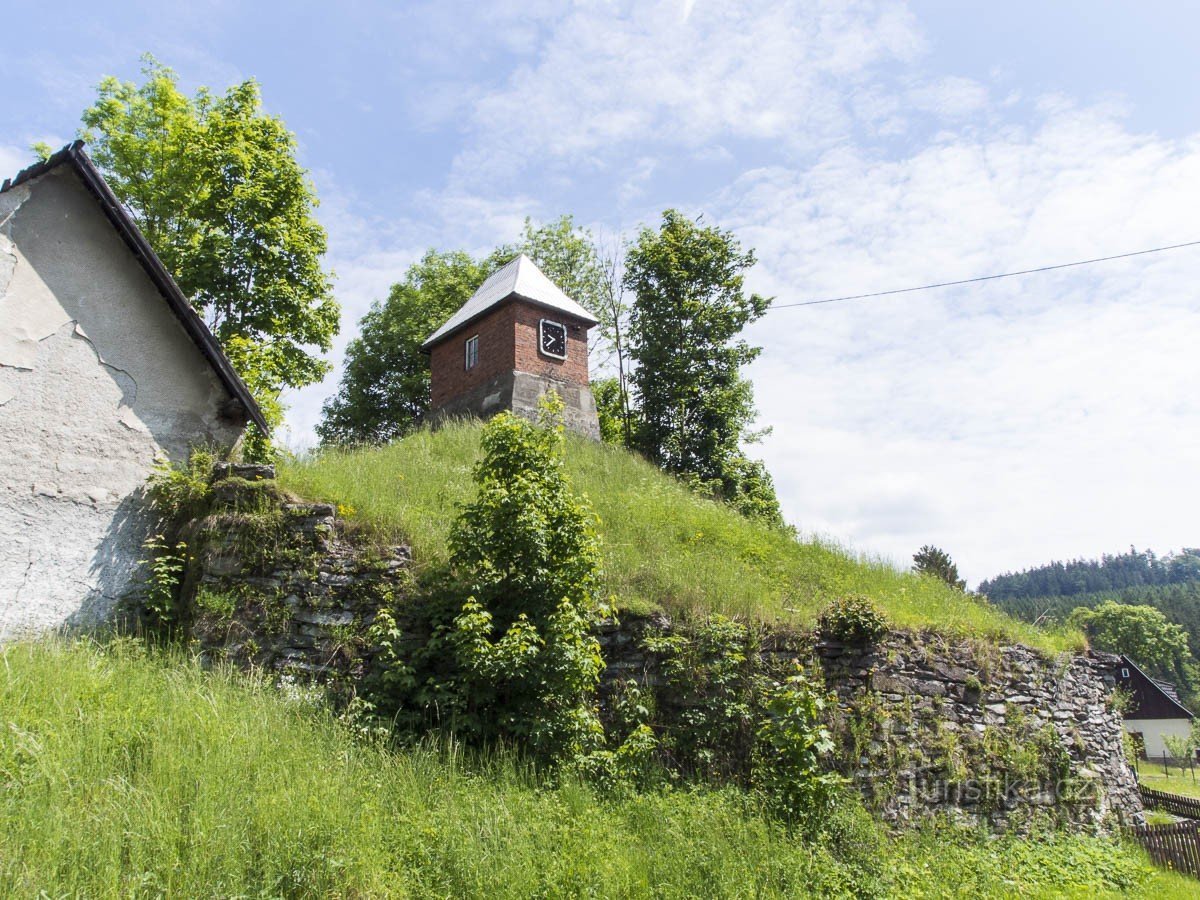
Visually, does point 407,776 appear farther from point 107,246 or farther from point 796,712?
point 107,246

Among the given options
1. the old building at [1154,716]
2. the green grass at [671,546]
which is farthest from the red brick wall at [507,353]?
the old building at [1154,716]

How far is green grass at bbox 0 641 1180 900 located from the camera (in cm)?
486

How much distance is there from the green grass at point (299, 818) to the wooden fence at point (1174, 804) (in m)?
13.0

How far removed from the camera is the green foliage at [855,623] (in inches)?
389

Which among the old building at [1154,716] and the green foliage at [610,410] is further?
the old building at [1154,716]

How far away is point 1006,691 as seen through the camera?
1138 cm

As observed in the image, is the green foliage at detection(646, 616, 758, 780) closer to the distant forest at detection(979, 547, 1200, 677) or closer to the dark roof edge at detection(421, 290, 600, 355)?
the dark roof edge at detection(421, 290, 600, 355)

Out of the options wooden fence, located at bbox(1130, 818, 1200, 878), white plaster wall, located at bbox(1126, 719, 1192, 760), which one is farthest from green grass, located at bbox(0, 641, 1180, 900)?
white plaster wall, located at bbox(1126, 719, 1192, 760)

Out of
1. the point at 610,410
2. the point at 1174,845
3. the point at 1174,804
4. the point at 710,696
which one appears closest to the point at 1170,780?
the point at 1174,804

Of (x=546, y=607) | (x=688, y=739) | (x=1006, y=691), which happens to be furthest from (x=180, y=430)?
(x=1006, y=691)

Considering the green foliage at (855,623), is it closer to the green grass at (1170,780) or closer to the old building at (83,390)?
the old building at (83,390)

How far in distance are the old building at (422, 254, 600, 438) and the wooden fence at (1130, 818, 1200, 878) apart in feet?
48.6

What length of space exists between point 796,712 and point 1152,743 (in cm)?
5121

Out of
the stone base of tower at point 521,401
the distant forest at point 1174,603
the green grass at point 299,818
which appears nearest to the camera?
the green grass at point 299,818
